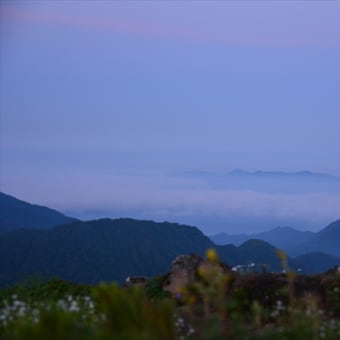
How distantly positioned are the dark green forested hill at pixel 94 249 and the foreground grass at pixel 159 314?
155 ft

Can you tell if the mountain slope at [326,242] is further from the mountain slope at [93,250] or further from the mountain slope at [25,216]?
the mountain slope at [93,250]

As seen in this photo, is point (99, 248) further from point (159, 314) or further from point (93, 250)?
point (159, 314)

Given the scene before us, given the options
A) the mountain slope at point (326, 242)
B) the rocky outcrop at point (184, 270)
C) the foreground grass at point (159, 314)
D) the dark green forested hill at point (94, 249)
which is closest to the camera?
the foreground grass at point (159, 314)

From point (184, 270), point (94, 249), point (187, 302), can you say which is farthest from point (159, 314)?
point (94, 249)

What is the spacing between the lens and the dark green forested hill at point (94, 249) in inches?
2657

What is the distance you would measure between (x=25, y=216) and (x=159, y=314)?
128356 millimetres

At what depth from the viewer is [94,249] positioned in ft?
234

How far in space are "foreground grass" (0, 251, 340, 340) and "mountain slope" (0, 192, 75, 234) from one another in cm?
10703

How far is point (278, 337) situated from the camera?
10898 mm

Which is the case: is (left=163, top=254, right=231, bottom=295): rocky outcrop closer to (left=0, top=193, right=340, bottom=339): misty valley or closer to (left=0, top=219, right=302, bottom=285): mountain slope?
(left=0, top=193, right=340, bottom=339): misty valley

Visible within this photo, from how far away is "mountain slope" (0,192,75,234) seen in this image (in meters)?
128

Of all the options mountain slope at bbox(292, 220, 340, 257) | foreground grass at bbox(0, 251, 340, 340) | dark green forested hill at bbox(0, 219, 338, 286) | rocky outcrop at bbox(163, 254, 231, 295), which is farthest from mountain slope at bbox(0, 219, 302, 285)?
mountain slope at bbox(292, 220, 340, 257)

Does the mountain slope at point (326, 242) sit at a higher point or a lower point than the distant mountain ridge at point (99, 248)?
higher

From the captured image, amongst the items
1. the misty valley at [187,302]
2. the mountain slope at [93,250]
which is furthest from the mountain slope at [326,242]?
the misty valley at [187,302]
